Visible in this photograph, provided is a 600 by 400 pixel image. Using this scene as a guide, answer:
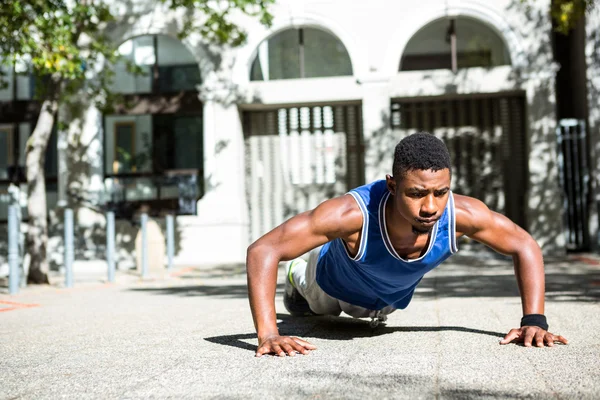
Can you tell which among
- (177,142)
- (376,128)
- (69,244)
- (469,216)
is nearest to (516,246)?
(469,216)

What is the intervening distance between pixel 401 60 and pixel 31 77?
27.9ft

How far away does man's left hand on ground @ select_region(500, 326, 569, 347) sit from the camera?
3.82 m

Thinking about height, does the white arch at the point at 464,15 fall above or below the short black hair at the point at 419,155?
above

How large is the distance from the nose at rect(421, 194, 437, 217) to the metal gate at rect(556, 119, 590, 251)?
1304cm

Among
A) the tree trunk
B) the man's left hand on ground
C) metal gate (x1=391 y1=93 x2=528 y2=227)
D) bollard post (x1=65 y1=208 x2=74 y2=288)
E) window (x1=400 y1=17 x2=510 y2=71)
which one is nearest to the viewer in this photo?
the man's left hand on ground

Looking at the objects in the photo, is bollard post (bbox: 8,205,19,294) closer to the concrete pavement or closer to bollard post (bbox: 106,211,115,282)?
the concrete pavement

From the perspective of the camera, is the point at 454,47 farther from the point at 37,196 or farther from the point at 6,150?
the point at 6,150

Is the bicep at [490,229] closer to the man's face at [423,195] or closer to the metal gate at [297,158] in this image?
the man's face at [423,195]

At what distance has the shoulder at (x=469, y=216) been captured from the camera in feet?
12.6

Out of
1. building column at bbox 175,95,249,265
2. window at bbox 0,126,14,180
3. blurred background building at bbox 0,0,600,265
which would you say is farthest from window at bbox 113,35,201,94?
window at bbox 0,126,14,180

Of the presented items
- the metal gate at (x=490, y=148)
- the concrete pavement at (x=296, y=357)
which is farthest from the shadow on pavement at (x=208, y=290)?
the metal gate at (x=490, y=148)

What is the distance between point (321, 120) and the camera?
17188 millimetres

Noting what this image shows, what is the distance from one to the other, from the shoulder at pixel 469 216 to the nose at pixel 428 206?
392mm

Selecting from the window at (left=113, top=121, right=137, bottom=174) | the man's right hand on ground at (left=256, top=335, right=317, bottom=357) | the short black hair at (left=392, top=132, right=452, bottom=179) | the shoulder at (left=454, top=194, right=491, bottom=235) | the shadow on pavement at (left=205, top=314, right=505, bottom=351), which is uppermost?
the window at (left=113, top=121, right=137, bottom=174)
